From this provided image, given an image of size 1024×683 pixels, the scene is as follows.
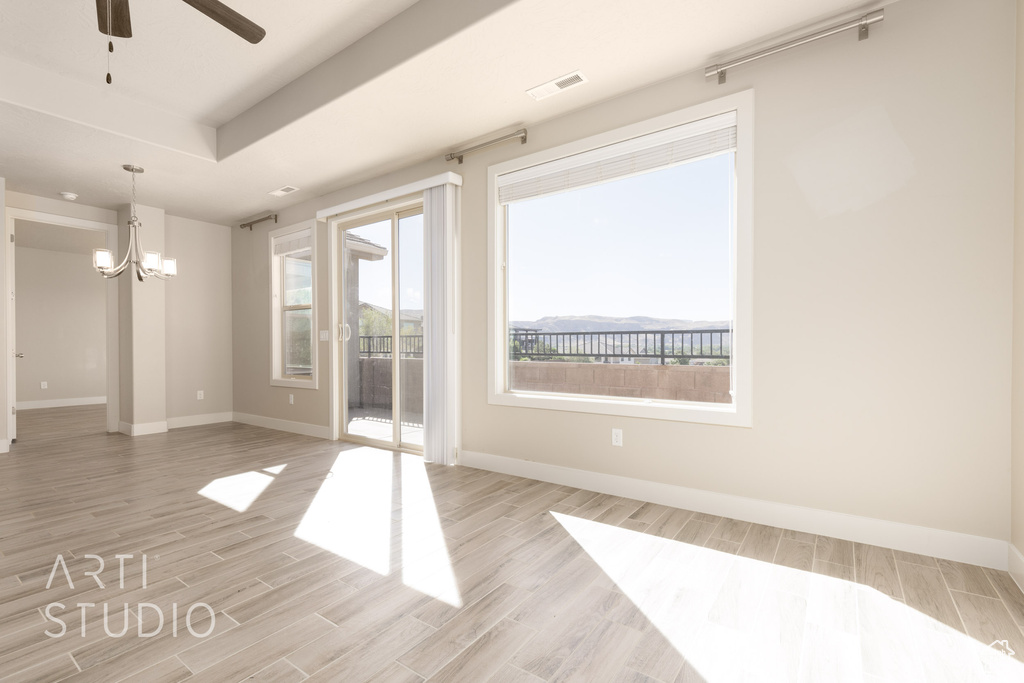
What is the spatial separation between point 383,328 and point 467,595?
11.3 feet

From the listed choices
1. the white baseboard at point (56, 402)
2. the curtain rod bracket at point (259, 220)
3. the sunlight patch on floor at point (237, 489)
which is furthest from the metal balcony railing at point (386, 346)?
the white baseboard at point (56, 402)

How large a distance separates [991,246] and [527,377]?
3.00 metres

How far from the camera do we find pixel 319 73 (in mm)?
3402

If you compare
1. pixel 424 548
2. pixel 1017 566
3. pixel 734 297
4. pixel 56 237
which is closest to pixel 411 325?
pixel 424 548

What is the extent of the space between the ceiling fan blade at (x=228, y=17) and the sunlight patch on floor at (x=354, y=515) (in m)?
2.47

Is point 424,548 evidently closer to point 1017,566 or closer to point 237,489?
point 237,489

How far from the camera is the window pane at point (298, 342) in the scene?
231 inches

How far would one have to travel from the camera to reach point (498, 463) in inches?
157

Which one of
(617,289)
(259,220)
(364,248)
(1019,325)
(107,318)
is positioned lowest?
(1019,325)

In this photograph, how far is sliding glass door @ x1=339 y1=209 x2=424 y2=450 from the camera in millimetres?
4723

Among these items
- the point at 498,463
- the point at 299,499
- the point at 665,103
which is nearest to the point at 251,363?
the point at 299,499

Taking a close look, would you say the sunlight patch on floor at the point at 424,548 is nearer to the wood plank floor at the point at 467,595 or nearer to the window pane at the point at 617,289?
the wood plank floor at the point at 467,595

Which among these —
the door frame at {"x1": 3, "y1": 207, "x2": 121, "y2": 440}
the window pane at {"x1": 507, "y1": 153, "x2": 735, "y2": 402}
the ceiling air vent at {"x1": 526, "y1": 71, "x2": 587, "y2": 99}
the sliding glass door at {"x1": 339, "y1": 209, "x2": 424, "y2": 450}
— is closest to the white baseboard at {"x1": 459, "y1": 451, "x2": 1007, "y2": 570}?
the window pane at {"x1": 507, "y1": 153, "x2": 735, "y2": 402}

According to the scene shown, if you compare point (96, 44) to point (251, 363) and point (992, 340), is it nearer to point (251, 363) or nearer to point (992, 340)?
point (251, 363)
